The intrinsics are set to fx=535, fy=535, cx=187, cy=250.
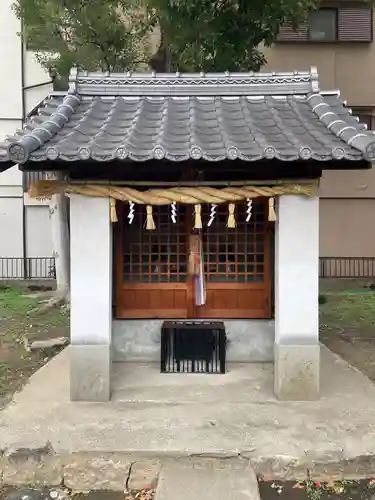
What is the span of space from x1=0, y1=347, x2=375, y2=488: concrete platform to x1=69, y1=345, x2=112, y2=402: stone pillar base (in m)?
0.17

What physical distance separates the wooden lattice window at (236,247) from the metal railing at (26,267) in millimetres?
13517

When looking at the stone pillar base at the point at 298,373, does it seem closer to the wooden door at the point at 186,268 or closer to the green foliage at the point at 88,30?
the wooden door at the point at 186,268

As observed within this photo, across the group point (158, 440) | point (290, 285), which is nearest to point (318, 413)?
point (290, 285)

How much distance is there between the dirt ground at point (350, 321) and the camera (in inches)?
416

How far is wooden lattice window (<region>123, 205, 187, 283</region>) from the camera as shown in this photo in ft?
26.8

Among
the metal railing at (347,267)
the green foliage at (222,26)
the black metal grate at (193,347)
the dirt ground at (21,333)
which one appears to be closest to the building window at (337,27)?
the green foliage at (222,26)

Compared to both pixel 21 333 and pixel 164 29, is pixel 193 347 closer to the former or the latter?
pixel 21 333

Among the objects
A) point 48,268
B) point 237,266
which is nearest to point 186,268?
point 237,266

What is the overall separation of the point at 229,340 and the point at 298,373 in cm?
161

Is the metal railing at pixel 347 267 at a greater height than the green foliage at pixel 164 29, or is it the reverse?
the green foliage at pixel 164 29

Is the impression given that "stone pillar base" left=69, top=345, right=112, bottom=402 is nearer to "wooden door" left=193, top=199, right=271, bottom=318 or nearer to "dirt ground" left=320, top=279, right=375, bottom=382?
"wooden door" left=193, top=199, right=271, bottom=318

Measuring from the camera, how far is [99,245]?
22.7 ft

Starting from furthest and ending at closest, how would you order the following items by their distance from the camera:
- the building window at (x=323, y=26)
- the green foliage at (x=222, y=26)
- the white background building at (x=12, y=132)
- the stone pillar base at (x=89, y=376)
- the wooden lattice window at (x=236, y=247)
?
the white background building at (x=12, y=132)
the building window at (x=323, y=26)
the green foliage at (x=222, y=26)
the wooden lattice window at (x=236, y=247)
the stone pillar base at (x=89, y=376)

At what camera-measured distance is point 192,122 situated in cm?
724
